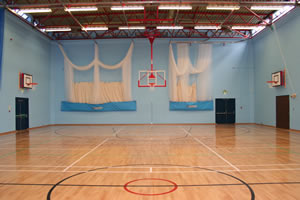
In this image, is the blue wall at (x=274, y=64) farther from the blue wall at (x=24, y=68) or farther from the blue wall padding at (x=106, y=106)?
the blue wall at (x=24, y=68)

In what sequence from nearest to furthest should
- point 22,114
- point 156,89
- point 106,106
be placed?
point 22,114 < point 106,106 < point 156,89

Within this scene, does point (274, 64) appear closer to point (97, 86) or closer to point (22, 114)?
point (97, 86)

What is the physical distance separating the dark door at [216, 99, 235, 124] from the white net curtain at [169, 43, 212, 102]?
149 cm

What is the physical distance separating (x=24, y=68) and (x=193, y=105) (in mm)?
14841

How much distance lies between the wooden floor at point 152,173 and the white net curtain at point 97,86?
12.7 metres

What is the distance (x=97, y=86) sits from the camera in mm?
24234

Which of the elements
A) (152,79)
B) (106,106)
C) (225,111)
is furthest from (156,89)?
(225,111)

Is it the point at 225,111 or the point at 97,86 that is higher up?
the point at 97,86

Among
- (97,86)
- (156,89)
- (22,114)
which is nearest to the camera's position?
(22,114)

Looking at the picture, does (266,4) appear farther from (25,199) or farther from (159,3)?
(25,199)

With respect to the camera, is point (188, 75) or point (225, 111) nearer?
point (188, 75)

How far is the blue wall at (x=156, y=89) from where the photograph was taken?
2502cm

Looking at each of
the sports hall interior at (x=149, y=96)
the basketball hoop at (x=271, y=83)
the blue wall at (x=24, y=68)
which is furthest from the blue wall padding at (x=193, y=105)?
the blue wall at (x=24, y=68)

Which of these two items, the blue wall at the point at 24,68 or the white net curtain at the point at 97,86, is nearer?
the blue wall at the point at 24,68
